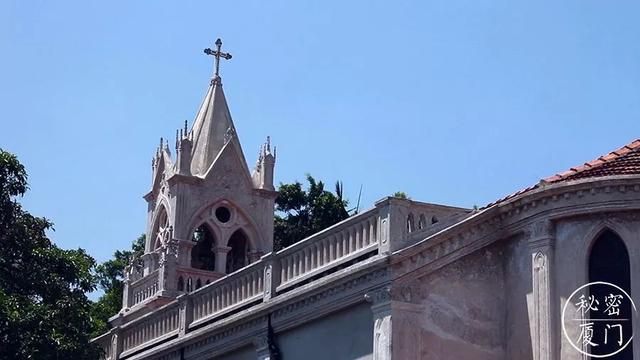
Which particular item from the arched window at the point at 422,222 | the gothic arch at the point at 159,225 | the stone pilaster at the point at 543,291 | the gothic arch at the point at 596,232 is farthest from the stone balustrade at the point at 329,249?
the gothic arch at the point at 159,225

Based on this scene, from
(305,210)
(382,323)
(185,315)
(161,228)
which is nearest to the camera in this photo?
(382,323)

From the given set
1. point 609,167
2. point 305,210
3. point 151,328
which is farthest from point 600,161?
point 305,210

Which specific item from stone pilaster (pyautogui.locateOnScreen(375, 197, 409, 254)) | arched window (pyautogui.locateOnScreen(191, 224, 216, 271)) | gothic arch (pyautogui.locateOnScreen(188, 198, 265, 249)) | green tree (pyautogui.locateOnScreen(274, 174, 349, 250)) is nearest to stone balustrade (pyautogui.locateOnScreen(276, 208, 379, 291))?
stone pilaster (pyautogui.locateOnScreen(375, 197, 409, 254))

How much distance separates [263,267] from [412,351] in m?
4.94

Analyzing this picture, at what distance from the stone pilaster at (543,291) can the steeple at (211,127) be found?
14.9m

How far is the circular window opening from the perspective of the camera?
108 ft

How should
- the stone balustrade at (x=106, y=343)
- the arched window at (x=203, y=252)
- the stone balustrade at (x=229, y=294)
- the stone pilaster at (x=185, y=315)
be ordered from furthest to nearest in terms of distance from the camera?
the arched window at (x=203, y=252), the stone balustrade at (x=106, y=343), the stone pilaster at (x=185, y=315), the stone balustrade at (x=229, y=294)

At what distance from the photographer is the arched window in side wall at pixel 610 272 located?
1861 cm

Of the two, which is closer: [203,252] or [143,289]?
[143,289]

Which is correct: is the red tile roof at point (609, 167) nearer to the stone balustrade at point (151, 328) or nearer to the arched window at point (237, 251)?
the stone balustrade at point (151, 328)

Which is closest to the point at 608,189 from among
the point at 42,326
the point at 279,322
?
the point at 279,322

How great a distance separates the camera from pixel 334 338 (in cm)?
2098

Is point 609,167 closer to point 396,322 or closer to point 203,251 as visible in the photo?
point 396,322

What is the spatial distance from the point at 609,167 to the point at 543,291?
2.24 metres
